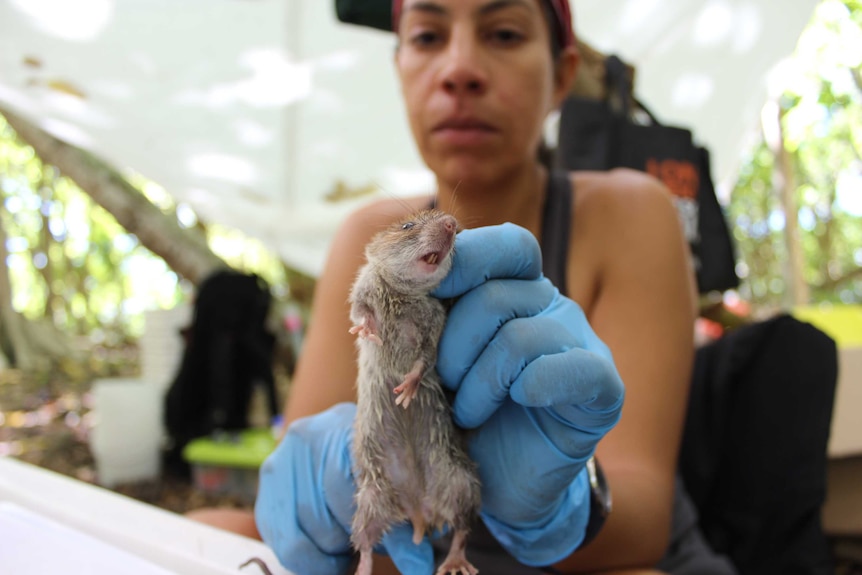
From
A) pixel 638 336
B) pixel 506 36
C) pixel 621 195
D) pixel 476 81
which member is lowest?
pixel 638 336

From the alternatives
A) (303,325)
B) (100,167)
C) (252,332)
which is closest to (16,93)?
(100,167)

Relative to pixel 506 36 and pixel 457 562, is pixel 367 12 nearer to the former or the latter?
pixel 506 36

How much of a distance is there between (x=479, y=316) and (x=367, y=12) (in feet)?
5.54

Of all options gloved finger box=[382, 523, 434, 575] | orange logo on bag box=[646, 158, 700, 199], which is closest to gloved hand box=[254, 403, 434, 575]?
gloved finger box=[382, 523, 434, 575]

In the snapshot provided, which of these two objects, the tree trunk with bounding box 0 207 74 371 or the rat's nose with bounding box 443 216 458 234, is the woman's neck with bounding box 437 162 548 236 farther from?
the tree trunk with bounding box 0 207 74 371

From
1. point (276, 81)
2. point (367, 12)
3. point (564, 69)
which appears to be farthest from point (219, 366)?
point (564, 69)

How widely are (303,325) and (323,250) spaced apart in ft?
2.79

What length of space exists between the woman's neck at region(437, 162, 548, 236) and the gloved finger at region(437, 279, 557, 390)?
0.36 metres

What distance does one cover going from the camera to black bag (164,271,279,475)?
3543mm

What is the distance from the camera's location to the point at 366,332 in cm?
75

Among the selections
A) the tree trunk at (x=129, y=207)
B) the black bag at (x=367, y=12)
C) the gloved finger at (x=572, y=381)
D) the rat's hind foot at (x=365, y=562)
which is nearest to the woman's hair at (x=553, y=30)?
the black bag at (x=367, y=12)

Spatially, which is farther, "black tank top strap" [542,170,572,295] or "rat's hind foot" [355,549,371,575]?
"black tank top strap" [542,170,572,295]

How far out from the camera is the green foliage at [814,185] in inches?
167

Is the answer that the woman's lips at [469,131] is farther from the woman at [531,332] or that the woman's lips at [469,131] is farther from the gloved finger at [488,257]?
the gloved finger at [488,257]
